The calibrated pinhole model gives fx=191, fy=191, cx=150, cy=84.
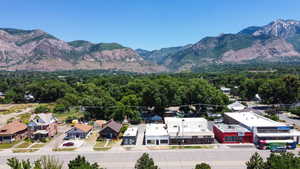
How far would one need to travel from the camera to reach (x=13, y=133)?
40.3 metres

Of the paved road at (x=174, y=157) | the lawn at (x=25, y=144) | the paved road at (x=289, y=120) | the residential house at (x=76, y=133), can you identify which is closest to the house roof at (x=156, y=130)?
the paved road at (x=174, y=157)

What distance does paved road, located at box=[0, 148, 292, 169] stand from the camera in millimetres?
27703

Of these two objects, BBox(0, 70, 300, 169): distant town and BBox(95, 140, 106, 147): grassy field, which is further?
BBox(95, 140, 106, 147): grassy field

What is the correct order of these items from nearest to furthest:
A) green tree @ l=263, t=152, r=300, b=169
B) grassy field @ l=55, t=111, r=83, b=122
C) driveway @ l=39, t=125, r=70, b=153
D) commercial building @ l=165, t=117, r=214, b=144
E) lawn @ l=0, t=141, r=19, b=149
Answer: green tree @ l=263, t=152, r=300, b=169
driveway @ l=39, t=125, r=70, b=153
commercial building @ l=165, t=117, r=214, b=144
lawn @ l=0, t=141, r=19, b=149
grassy field @ l=55, t=111, r=83, b=122

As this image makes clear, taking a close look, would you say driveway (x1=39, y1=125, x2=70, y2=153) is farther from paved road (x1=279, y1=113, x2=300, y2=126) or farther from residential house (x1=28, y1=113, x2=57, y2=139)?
paved road (x1=279, y1=113, x2=300, y2=126)

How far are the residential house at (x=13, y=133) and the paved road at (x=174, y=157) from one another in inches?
315

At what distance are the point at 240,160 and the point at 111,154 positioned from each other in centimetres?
2041

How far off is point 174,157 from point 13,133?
34118mm

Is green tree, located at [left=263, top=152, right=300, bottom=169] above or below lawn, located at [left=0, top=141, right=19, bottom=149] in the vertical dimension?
above

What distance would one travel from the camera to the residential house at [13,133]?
39906mm

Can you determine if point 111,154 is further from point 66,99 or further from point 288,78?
point 288,78

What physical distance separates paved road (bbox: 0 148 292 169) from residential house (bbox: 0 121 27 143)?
8.00 metres

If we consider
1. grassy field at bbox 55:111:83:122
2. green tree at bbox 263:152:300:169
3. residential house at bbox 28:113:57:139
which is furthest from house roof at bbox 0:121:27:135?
green tree at bbox 263:152:300:169

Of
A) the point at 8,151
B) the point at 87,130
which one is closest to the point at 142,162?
the point at 87,130
